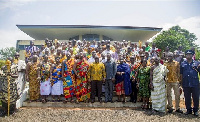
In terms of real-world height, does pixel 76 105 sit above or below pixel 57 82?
below

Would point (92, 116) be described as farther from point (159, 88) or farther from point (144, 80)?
point (159, 88)

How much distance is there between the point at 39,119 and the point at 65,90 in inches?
63.6

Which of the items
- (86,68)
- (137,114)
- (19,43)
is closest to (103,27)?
(19,43)

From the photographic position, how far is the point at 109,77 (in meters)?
6.87

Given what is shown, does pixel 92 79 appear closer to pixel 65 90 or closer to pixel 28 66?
pixel 65 90

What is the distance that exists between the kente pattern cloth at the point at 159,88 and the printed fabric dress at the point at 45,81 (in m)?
3.72

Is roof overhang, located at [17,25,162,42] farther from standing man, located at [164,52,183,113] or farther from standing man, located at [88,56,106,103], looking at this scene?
standing man, located at [164,52,183,113]

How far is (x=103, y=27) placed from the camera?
18.7 meters

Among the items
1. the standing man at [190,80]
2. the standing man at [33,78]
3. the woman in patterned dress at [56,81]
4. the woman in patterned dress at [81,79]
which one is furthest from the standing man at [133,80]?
the standing man at [33,78]

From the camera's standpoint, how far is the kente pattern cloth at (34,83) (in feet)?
22.3

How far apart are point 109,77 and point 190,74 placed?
2.69m

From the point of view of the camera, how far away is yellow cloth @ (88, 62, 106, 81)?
22.3 feet

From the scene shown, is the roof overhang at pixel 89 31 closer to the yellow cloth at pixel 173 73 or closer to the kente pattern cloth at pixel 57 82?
the kente pattern cloth at pixel 57 82

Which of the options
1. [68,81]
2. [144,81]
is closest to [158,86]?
[144,81]
